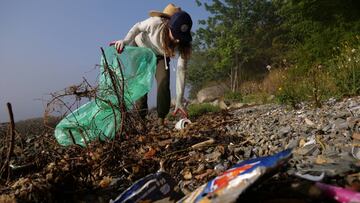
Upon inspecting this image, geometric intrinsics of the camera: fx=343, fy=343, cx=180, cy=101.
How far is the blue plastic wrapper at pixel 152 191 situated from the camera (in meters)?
1.69

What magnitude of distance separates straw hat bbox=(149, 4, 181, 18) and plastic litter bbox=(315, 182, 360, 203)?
11.8ft

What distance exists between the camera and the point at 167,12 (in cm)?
467

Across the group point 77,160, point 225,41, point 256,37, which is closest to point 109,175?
point 77,160

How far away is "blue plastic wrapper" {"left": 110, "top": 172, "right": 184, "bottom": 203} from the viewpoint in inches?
66.5

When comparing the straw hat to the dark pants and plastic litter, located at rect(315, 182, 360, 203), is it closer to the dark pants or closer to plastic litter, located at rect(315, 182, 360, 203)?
the dark pants

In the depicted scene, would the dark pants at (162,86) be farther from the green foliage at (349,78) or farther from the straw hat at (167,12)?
the green foliage at (349,78)

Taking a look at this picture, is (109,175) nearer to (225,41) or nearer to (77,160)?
(77,160)

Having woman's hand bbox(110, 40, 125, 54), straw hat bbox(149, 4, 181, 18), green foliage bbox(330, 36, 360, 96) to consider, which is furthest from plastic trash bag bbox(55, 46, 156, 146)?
green foliage bbox(330, 36, 360, 96)

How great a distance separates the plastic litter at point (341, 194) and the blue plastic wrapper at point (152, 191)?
746 mm

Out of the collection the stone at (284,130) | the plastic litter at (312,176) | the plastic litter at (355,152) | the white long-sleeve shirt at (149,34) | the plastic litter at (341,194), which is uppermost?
the white long-sleeve shirt at (149,34)

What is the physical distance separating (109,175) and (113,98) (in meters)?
1.16

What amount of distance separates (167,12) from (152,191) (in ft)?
11.1

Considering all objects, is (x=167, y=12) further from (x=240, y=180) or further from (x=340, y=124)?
(x=240, y=180)

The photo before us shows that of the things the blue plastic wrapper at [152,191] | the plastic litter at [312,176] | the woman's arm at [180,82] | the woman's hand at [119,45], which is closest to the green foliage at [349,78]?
the woman's arm at [180,82]
